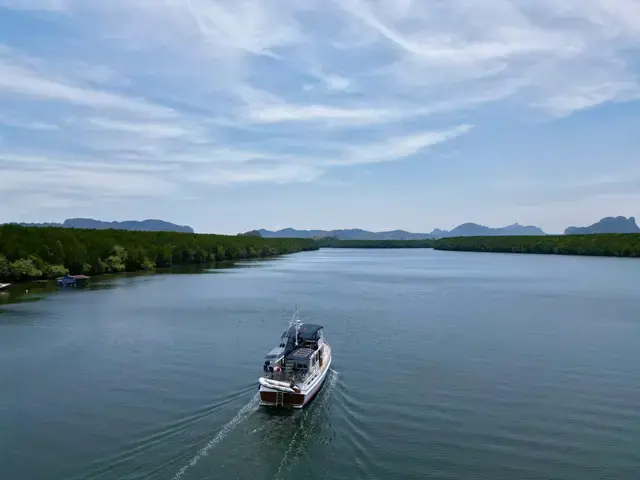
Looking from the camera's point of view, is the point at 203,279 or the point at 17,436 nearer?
the point at 17,436

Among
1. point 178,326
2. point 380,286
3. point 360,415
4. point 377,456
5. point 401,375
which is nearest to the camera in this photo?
point 377,456

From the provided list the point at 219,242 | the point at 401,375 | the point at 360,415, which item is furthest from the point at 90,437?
the point at 219,242

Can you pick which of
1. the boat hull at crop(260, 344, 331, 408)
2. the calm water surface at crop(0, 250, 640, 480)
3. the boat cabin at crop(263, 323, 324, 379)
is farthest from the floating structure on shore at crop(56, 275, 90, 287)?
the boat hull at crop(260, 344, 331, 408)

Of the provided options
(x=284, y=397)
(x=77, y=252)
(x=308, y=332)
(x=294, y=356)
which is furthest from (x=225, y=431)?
(x=77, y=252)

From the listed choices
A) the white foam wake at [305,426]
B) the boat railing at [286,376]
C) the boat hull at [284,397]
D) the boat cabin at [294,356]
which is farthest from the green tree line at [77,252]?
the boat hull at [284,397]

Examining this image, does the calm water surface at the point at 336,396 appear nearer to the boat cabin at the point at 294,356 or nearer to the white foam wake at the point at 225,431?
the white foam wake at the point at 225,431

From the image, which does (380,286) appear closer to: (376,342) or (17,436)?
(376,342)
